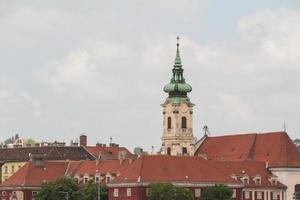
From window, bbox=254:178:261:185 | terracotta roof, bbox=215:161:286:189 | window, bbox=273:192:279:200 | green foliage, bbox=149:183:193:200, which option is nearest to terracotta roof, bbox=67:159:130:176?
terracotta roof, bbox=215:161:286:189

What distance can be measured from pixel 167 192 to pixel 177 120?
43.9m

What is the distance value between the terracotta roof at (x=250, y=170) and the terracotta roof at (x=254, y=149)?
6.35ft

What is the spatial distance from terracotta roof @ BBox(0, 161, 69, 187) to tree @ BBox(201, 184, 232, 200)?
87.3 ft

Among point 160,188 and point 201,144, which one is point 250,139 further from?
point 160,188

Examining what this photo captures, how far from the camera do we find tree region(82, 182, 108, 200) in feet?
527

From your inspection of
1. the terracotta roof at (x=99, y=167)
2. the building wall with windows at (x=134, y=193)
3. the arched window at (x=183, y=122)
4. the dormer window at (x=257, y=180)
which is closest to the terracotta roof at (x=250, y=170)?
the dormer window at (x=257, y=180)

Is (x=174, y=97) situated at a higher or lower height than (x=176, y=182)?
higher

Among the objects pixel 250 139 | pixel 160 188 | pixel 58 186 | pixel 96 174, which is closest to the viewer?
pixel 160 188

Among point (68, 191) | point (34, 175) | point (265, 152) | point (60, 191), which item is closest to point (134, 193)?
point (68, 191)

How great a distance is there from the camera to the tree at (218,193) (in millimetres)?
157125

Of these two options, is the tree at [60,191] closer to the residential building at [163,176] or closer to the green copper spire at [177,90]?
the residential building at [163,176]

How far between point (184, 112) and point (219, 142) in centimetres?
751

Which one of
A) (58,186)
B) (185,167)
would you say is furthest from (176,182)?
(58,186)

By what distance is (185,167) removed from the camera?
16188cm
